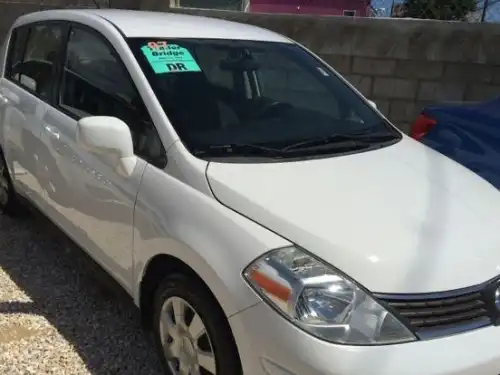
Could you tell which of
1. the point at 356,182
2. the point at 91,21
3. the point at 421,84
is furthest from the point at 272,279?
the point at 421,84

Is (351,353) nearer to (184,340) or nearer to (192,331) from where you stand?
(192,331)

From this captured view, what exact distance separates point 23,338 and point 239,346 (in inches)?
57.8

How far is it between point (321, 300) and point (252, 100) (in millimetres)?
1359

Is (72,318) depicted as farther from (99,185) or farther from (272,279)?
(272,279)

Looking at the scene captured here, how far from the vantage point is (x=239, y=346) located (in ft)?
7.11

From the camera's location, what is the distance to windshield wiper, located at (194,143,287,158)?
265 centimetres

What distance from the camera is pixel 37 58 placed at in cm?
406

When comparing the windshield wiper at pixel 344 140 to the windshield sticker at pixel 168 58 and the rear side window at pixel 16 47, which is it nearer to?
the windshield sticker at pixel 168 58

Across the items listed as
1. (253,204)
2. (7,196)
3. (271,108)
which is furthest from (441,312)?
(7,196)

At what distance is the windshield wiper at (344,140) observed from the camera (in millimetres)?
2838

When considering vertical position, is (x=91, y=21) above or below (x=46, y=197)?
above

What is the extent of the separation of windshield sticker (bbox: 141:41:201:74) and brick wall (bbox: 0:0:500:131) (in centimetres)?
384

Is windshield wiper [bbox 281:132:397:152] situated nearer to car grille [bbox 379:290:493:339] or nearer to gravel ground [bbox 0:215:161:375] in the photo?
car grille [bbox 379:290:493:339]

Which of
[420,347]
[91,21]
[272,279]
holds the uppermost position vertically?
[91,21]
